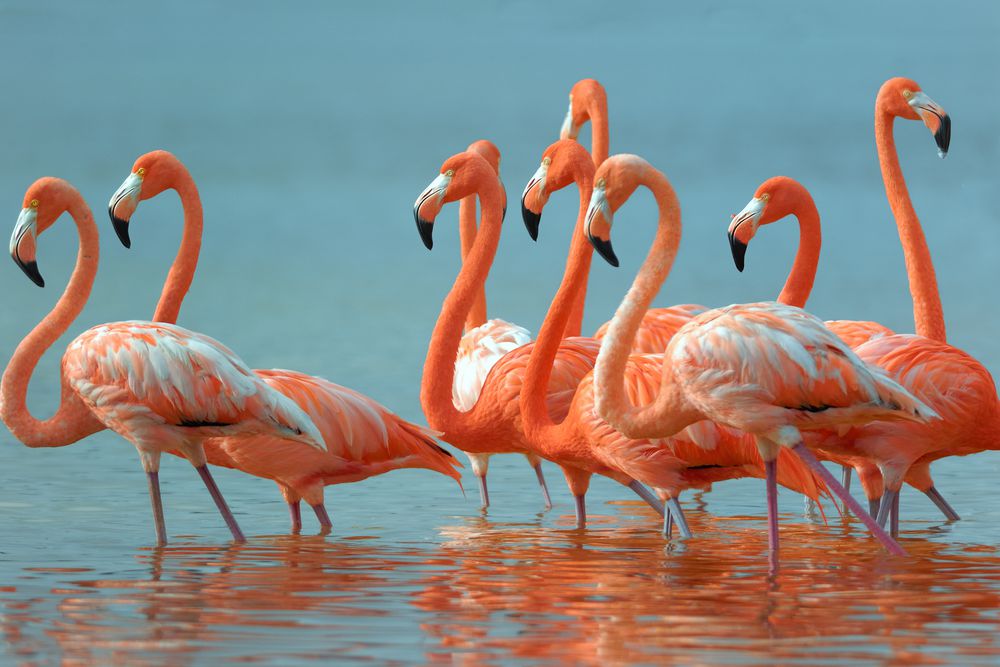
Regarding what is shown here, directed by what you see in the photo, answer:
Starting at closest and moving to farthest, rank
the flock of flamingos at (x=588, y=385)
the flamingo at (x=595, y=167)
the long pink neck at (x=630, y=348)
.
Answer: the flock of flamingos at (x=588, y=385) < the long pink neck at (x=630, y=348) < the flamingo at (x=595, y=167)

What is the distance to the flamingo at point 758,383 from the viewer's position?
6086 mm

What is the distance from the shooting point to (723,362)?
19.9 feet

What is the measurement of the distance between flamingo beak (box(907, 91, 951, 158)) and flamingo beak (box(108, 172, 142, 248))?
13.1 ft

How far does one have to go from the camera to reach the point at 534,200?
26.0ft

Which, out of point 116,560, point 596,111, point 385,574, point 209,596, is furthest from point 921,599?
point 596,111

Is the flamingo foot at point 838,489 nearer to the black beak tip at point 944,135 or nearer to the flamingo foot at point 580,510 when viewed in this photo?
the flamingo foot at point 580,510

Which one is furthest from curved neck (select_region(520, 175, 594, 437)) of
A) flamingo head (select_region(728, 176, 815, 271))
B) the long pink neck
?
the long pink neck

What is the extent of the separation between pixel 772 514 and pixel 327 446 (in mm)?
2135

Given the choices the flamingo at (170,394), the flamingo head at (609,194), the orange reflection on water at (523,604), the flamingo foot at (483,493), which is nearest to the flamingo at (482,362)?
the flamingo foot at (483,493)

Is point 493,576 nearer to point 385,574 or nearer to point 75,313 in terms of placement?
point 385,574

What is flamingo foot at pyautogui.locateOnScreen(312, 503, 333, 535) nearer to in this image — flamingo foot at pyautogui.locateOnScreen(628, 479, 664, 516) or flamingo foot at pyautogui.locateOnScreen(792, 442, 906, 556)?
flamingo foot at pyautogui.locateOnScreen(628, 479, 664, 516)

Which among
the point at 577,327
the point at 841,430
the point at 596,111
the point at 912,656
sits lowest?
the point at 912,656

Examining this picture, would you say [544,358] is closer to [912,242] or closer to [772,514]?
[772,514]

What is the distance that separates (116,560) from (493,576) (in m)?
1.59
